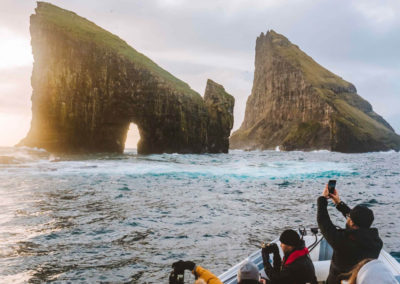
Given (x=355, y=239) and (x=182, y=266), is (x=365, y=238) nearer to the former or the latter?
(x=355, y=239)

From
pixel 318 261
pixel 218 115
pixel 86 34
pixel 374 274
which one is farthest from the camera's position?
pixel 218 115

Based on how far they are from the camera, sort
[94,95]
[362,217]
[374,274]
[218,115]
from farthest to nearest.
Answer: [218,115] → [94,95] → [362,217] → [374,274]

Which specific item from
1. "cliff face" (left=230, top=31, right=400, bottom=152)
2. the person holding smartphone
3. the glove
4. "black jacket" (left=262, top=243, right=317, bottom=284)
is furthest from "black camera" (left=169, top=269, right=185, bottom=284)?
"cliff face" (left=230, top=31, right=400, bottom=152)

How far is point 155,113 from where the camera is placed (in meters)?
64.2

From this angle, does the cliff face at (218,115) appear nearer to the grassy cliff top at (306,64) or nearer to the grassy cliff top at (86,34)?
the grassy cliff top at (86,34)

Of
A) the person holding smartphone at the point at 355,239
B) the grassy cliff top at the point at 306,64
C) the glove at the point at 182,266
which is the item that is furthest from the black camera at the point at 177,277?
the grassy cliff top at the point at 306,64

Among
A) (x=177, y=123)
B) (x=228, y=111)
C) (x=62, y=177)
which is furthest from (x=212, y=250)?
(x=228, y=111)

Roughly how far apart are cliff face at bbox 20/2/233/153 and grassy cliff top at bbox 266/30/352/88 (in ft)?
384

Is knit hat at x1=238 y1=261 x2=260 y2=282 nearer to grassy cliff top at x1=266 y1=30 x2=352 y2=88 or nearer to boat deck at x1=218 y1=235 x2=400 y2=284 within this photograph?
boat deck at x1=218 y1=235 x2=400 y2=284

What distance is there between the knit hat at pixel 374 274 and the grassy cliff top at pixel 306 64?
171 metres

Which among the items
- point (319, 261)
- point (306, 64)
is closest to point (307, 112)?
point (306, 64)

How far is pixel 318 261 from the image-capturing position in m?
6.21

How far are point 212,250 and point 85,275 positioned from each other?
334 cm

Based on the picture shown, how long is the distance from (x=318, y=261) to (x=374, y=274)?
386 cm
